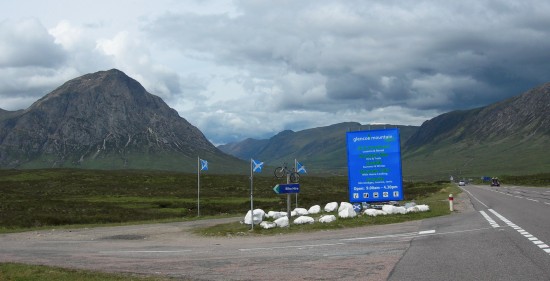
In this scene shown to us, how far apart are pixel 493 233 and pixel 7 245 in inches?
889

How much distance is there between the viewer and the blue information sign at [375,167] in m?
36.6

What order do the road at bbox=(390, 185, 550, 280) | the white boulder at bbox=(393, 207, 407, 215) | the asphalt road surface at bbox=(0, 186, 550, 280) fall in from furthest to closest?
the white boulder at bbox=(393, 207, 407, 215) < the asphalt road surface at bbox=(0, 186, 550, 280) < the road at bbox=(390, 185, 550, 280)

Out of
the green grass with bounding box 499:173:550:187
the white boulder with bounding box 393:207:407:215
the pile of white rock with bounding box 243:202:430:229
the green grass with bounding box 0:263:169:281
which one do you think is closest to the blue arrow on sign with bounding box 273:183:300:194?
the pile of white rock with bounding box 243:202:430:229

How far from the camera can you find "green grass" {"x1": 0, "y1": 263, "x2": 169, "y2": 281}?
13820mm

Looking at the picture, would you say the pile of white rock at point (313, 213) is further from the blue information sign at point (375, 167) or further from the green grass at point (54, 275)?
the green grass at point (54, 275)

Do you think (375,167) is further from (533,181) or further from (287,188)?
(533,181)

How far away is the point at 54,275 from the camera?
14.5 metres

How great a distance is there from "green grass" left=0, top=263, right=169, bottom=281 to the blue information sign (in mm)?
24513

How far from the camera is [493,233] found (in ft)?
67.9

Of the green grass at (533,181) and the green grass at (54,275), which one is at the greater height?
the green grass at (533,181)

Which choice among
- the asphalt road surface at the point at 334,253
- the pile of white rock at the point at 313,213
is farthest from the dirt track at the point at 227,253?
the pile of white rock at the point at 313,213

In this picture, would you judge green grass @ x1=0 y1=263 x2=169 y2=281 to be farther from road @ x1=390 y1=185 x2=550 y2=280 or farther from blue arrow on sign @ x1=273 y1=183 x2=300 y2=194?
blue arrow on sign @ x1=273 y1=183 x2=300 y2=194

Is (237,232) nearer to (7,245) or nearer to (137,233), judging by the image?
(137,233)

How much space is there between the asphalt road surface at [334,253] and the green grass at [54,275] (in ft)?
3.02
